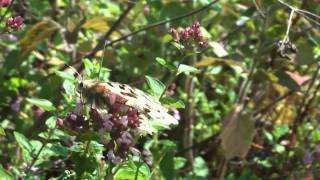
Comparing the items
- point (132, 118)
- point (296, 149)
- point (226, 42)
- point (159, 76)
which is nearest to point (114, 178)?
point (132, 118)

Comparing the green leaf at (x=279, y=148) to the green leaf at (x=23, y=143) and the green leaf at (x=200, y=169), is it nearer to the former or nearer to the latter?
the green leaf at (x=200, y=169)

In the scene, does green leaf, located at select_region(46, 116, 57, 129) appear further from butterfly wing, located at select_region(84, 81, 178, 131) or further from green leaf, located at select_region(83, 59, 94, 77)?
butterfly wing, located at select_region(84, 81, 178, 131)

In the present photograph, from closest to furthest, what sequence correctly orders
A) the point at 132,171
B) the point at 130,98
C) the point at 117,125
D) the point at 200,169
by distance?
the point at 130,98, the point at 117,125, the point at 132,171, the point at 200,169

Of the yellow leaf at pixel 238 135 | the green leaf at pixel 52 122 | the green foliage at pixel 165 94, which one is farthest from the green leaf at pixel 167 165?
the green leaf at pixel 52 122

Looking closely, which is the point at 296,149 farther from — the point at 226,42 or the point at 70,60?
the point at 70,60

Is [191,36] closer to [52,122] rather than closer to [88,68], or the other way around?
[88,68]

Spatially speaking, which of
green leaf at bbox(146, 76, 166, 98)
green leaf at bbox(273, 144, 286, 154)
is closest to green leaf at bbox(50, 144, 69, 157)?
green leaf at bbox(146, 76, 166, 98)

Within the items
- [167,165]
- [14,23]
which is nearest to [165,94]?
[167,165]
